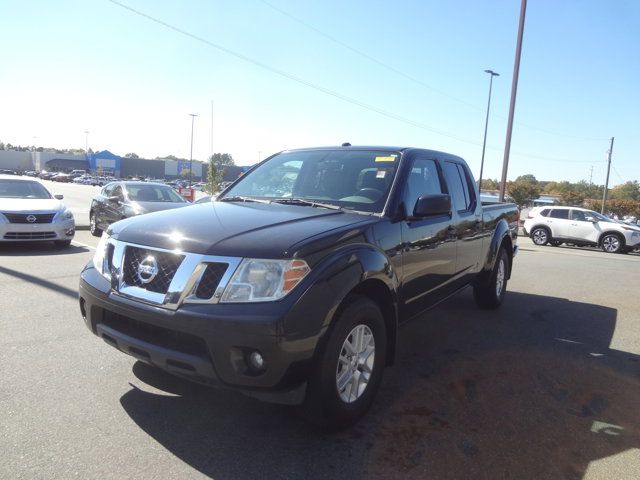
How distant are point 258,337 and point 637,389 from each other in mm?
3371

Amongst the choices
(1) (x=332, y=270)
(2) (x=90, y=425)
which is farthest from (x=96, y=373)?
(1) (x=332, y=270)

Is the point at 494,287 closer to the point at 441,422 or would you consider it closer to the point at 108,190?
the point at 441,422

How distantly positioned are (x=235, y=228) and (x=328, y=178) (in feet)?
4.40

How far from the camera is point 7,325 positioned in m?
4.69

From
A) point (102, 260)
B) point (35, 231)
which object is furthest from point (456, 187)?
point (35, 231)

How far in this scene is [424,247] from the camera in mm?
3930

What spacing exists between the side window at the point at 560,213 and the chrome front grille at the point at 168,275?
19.1m

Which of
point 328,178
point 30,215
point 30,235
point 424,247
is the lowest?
point 30,235

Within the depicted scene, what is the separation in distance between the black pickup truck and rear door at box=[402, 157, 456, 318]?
2 centimetres

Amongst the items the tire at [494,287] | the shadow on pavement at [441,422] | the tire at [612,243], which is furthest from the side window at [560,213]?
the shadow on pavement at [441,422]

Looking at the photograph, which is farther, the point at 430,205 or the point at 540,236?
the point at 540,236

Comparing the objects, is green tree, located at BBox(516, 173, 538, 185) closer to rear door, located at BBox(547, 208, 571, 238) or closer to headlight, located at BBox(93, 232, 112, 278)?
rear door, located at BBox(547, 208, 571, 238)

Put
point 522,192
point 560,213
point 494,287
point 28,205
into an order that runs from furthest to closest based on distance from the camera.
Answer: point 522,192, point 560,213, point 28,205, point 494,287

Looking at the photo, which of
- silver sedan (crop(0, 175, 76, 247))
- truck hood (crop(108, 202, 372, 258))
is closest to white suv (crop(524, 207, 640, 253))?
silver sedan (crop(0, 175, 76, 247))
